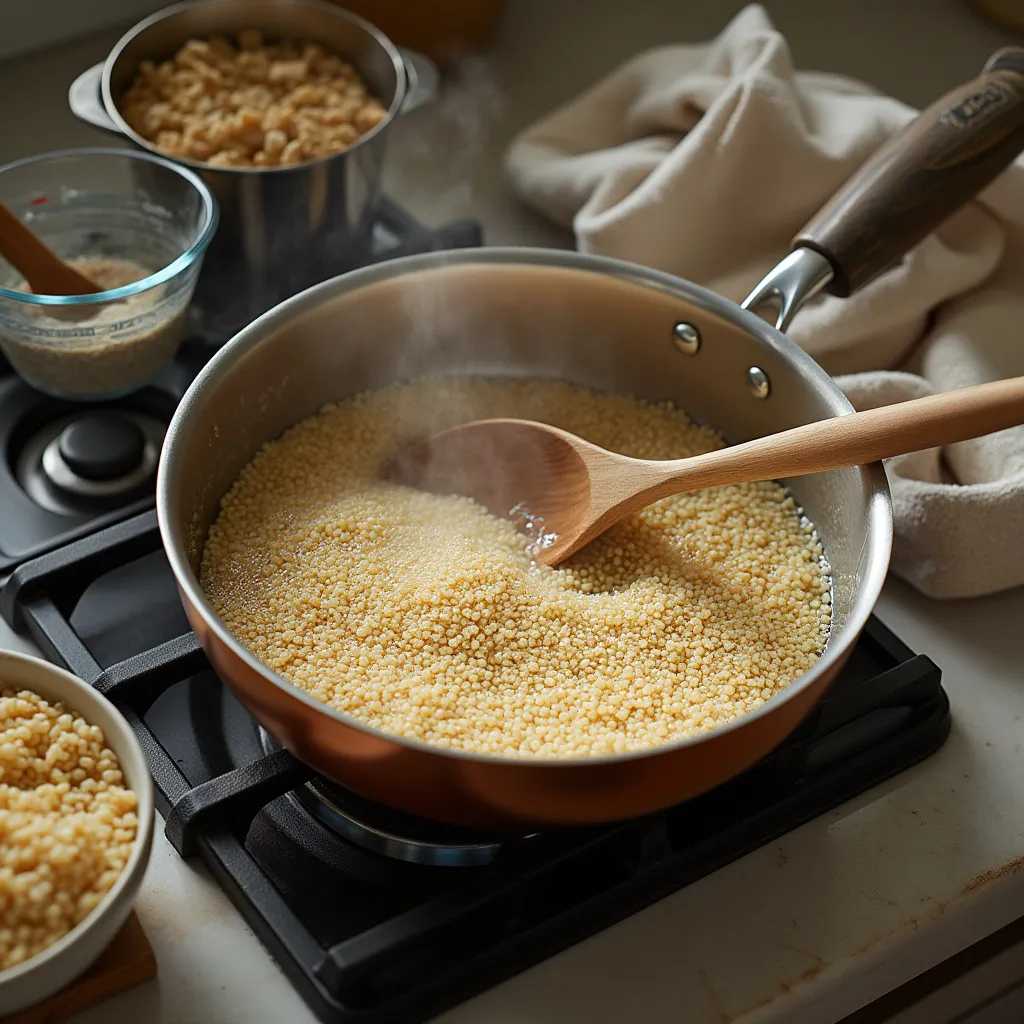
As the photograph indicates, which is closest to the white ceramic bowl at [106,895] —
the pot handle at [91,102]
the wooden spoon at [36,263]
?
the wooden spoon at [36,263]

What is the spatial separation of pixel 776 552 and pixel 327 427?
0.37 metres

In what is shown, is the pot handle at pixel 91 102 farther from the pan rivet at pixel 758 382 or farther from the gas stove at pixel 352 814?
the pan rivet at pixel 758 382

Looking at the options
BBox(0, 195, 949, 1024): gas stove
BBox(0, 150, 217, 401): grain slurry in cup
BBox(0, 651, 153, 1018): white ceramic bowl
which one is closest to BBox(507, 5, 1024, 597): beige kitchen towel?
BBox(0, 195, 949, 1024): gas stove

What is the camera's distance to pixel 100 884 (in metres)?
Answer: 0.63

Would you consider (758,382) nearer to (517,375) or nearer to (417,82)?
(517,375)

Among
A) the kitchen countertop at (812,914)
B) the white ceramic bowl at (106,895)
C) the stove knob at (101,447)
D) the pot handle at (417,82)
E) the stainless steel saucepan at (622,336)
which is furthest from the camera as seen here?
the pot handle at (417,82)

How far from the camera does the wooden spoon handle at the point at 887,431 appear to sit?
776 mm

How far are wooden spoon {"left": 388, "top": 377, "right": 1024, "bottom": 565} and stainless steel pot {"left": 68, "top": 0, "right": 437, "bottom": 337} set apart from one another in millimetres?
225

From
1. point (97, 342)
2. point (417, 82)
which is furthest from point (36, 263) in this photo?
point (417, 82)

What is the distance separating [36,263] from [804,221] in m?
0.66

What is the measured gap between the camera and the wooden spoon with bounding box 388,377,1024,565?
0.79 m

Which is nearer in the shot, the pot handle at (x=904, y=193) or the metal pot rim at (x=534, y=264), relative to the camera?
the metal pot rim at (x=534, y=264)

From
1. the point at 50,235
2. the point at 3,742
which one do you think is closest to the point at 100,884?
the point at 3,742

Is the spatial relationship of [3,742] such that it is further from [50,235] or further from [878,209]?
[878,209]
